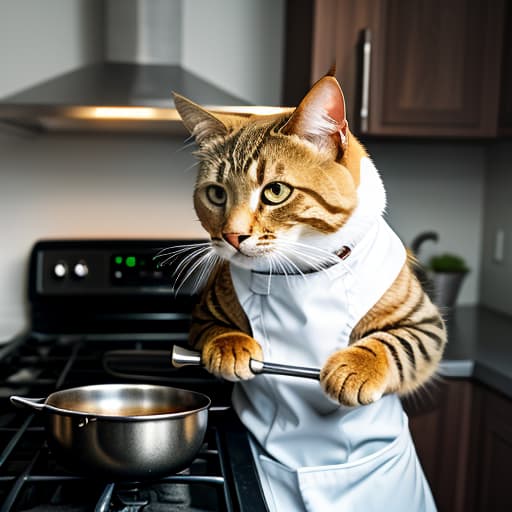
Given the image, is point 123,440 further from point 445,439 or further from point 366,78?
point 366,78

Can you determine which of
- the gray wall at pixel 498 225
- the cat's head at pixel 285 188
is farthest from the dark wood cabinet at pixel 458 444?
the cat's head at pixel 285 188

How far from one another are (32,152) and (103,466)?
1.29 meters

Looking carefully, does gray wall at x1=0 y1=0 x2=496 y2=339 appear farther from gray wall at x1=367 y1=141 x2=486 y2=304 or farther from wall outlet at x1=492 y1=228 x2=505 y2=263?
wall outlet at x1=492 y1=228 x2=505 y2=263

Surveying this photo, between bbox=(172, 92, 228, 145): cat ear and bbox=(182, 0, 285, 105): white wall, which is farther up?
bbox=(182, 0, 285, 105): white wall

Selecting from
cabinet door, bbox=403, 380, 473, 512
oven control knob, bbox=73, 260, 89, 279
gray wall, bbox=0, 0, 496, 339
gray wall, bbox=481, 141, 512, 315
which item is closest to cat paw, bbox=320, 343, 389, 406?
cabinet door, bbox=403, 380, 473, 512

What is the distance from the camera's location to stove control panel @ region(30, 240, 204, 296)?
5.70 feet

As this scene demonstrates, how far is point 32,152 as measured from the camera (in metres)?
1.86

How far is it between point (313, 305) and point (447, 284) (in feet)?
3.93

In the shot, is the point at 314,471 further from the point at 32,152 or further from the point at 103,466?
the point at 32,152

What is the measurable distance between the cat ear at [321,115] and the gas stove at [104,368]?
272 mm

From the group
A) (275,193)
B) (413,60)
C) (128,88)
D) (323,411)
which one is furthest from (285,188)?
(413,60)

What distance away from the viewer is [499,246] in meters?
2.00

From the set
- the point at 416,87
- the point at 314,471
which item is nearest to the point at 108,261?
the point at 416,87

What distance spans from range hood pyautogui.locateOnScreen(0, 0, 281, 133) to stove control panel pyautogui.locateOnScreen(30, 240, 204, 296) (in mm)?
304
